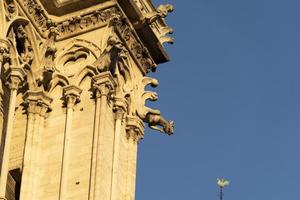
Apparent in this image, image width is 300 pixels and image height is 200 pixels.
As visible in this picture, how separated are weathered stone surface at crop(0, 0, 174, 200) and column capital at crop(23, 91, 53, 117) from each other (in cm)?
2

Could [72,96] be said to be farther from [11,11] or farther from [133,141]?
[11,11]

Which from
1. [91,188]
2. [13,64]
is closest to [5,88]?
[13,64]

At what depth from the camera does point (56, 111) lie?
3416 centimetres

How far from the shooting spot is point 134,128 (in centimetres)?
3503

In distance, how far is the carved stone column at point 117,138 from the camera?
109 feet

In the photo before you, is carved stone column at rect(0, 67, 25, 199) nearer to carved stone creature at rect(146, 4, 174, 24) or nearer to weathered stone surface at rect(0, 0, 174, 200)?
weathered stone surface at rect(0, 0, 174, 200)

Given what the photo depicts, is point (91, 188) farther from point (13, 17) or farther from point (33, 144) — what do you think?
point (13, 17)

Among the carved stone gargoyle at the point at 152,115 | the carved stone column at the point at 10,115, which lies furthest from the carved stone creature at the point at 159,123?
the carved stone column at the point at 10,115

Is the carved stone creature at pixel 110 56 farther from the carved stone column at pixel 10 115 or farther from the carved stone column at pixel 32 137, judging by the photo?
the carved stone column at pixel 10 115

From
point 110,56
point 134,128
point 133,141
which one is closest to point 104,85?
point 110,56

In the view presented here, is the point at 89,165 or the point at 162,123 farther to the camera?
the point at 162,123

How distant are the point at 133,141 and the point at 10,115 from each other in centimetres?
359

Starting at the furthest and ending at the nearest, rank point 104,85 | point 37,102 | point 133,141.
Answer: point 133,141 → point 37,102 → point 104,85

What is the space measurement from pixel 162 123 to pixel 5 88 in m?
4.33
